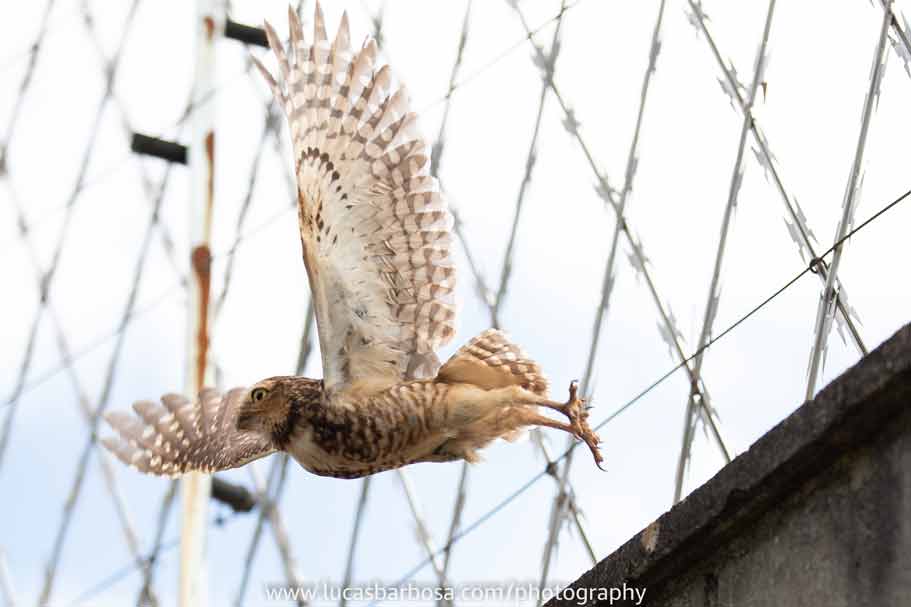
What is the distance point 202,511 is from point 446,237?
17.5 ft

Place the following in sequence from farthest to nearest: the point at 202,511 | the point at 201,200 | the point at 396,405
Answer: the point at 201,200, the point at 202,511, the point at 396,405

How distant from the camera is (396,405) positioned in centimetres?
711

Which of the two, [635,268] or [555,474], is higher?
[635,268]

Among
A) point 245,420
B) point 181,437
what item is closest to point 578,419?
point 245,420

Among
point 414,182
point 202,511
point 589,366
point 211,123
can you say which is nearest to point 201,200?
point 211,123

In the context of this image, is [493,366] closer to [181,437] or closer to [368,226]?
[368,226]

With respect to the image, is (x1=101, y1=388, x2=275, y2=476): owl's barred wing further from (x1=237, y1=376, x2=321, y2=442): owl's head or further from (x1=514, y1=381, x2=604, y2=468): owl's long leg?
(x1=514, y1=381, x2=604, y2=468): owl's long leg

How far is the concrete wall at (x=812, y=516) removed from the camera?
4.73 m

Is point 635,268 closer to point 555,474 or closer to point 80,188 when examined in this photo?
point 555,474

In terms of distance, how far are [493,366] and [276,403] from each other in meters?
0.87

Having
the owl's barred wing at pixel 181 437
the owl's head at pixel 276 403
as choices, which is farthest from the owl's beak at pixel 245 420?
the owl's barred wing at pixel 181 437

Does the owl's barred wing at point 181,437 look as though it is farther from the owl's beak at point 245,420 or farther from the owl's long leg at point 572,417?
the owl's long leg at point 572,417

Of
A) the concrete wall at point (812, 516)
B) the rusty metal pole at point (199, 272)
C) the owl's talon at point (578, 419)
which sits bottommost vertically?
the concrete wall at point (812, 516)

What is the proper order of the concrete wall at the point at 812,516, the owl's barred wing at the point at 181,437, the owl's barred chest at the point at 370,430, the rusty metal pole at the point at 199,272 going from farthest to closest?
the rusty metal pole at the point at 199,272 → the owl's barred wing at the point at 181,437 → the owl's barred chest at the point at 370,430 → the concrete wall at the point at 812,516
